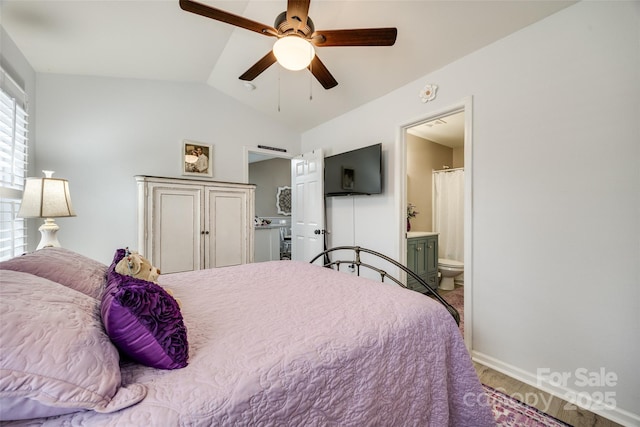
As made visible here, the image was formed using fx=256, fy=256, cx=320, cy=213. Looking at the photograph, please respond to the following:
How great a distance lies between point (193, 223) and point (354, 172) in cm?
200

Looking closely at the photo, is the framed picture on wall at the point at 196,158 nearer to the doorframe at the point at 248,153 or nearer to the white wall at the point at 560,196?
the doorframe at the point at 248,153

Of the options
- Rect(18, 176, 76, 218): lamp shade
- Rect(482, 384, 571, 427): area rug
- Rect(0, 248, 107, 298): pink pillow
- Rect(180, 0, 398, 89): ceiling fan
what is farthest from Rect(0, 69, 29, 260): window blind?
Rect(482, 384, 571, 427): area rug

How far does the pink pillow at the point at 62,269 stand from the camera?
96 cm

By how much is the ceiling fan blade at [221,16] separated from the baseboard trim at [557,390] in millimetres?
2907

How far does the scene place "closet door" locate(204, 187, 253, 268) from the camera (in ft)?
10.0

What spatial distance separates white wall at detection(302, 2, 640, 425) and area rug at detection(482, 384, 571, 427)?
31 centimetres

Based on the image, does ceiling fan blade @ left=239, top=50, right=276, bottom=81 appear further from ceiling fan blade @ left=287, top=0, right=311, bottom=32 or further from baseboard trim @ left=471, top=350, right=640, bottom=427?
baseboard trim @ left=471, top=350, right=640, bottom=427

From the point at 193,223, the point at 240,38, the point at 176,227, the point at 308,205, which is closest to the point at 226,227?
the point at 193,223

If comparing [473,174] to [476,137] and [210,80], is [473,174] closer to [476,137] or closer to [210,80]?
[476,137]

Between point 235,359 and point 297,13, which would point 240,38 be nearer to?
point 297,13

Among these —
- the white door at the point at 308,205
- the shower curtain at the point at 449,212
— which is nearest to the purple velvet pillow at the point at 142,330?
the white door at the point at 308,205

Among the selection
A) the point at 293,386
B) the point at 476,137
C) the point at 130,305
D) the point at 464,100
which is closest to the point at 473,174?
the point at 476,137

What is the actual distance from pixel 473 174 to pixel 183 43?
3053mm

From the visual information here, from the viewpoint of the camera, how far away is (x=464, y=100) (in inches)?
86.9
